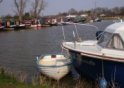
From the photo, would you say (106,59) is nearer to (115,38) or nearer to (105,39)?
(115,38)

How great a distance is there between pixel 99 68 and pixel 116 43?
1261 mm

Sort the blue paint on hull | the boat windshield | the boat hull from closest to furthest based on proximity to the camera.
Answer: the blue paint on hull
the boat windshield
the boat hull

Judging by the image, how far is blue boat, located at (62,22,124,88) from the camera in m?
13.7

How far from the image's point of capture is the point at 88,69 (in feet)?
51.8

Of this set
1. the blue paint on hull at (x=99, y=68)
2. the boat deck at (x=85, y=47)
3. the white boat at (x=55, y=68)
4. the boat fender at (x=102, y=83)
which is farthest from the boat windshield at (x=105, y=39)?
the white boat at (x=55, y=68)

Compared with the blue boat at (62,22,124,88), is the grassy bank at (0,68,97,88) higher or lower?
lower

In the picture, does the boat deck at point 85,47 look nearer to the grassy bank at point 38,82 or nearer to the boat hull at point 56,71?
the boat hull at point 56,71

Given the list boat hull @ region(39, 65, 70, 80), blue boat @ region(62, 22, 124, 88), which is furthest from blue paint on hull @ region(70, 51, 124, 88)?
boat hull @ region(39, 65, 70, 80)

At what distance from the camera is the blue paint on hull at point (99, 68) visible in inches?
538

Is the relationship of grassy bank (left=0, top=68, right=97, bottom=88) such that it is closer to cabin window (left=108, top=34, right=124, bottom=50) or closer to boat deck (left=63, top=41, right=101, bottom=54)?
boat deck (left=63, top=41, right=101, bottom=54)

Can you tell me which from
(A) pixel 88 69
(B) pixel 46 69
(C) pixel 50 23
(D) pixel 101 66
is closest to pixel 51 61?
(B) pixel 46 69

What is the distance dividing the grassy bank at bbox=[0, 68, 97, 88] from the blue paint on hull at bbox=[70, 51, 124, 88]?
56 cm

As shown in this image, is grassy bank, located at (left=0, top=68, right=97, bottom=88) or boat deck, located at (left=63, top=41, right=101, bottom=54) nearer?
grassy bank, located at (left=0, top=68, right=97, bottom=88)

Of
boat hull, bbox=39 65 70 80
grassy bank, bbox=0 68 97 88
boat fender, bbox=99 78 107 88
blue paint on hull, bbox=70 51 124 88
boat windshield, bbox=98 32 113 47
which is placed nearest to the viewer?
grassy bank, bbox=0 68 97 88
